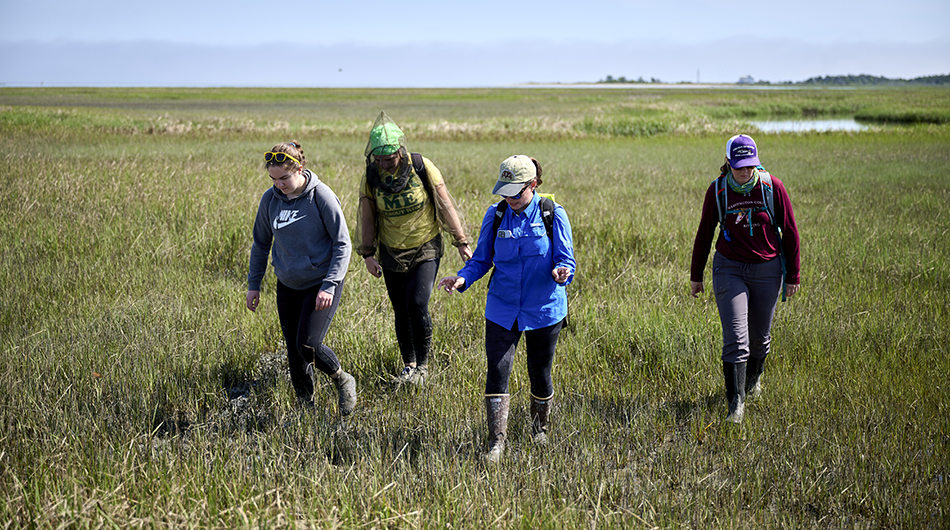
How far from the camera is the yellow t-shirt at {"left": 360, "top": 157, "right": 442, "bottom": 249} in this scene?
13.5ft

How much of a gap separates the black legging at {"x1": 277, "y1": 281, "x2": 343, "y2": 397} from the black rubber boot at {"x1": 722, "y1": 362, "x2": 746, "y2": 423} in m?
2.48

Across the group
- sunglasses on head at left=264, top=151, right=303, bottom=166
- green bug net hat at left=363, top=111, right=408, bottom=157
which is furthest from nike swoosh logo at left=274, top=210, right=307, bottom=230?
green bug net hat at left=363, top=111, right=408, bottom=157

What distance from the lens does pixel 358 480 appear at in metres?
2.81

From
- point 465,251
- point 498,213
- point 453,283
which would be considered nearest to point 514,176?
point 498,213

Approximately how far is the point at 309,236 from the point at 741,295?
2.70 meters

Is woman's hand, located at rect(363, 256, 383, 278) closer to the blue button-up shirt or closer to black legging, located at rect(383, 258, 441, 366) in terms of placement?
black legging, located at rect(383, 258, 441, 366)

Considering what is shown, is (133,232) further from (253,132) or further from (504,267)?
(253,132)

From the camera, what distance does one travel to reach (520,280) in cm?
322

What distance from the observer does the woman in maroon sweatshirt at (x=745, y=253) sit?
12.1ft

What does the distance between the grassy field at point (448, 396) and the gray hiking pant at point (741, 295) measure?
0.43 m

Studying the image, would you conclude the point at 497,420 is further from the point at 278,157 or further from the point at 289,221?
the point at 278,157

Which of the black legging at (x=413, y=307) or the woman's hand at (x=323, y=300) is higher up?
the woman's hand at (x=323, y=300)

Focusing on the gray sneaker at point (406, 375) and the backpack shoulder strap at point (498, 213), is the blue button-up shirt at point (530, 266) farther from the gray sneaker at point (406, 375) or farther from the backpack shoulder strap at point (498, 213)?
the gray sneaker at point (406, 375)

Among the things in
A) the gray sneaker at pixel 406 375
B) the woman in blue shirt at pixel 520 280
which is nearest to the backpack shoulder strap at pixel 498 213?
the woman in blue shirt at pixel 520 280
